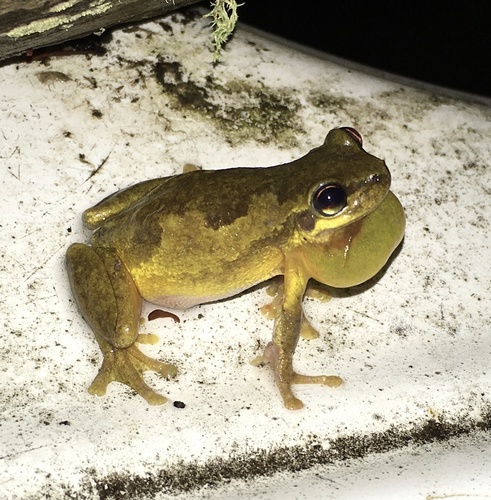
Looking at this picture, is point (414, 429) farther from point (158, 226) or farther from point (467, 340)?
point (158, 226)

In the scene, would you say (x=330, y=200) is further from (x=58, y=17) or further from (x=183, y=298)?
(x=58, y=17)

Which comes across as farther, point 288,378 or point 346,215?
point 288,378

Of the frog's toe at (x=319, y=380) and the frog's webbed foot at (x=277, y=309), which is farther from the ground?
the frog's webbed foot at (x=277, y=309)

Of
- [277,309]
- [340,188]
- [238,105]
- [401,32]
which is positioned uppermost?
[401,32]

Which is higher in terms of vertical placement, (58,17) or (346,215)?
(58,17)

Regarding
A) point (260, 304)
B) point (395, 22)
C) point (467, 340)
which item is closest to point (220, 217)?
point (260, 304)

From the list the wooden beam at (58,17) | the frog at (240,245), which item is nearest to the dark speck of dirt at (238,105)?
the wooden beam at (58,17)

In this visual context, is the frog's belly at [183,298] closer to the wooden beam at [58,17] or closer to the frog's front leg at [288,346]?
the frog's front leg at [288,346]

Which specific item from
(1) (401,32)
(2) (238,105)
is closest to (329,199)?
(2) (238,105)
